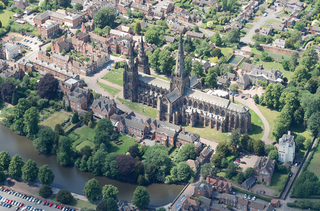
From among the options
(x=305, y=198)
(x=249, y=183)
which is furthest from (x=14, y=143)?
(x=305, y=198)

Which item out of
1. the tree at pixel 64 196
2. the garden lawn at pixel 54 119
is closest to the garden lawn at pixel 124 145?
the garden lawn at pixel 54 119

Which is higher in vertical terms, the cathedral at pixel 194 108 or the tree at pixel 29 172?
the cathedral at pixel 194 108

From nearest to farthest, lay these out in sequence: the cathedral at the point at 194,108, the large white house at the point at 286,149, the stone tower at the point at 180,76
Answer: the large white house at the point at 286,149 → the cathedral at the point at 194,108 → the stone tower at the point at 180,76

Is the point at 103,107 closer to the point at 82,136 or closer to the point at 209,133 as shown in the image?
the point at 82,136

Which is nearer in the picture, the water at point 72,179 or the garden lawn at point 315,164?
the water at point 72,179

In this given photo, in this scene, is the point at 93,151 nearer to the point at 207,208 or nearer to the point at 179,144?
the point at 179,144

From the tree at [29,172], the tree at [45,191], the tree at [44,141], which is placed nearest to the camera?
the tree at [45,191]

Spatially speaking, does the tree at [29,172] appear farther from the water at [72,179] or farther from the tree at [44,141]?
the tree at [44,141]
